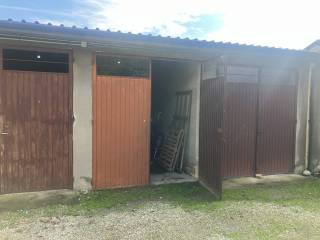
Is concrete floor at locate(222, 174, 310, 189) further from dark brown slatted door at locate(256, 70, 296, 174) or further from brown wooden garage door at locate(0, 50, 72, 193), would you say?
brown wooden garage door at locate(0, 50, 72, 193)

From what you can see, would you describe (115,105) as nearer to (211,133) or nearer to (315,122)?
(211,133)

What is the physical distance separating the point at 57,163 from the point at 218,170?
9.44 feet

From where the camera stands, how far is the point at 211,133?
5.64 m

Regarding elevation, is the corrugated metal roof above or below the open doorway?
above

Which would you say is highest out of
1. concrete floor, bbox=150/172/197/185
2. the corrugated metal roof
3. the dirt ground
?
the corrugated metal roof

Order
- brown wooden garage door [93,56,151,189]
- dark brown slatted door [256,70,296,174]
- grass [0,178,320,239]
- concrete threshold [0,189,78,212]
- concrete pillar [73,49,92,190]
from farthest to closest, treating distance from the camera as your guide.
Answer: dark brown slatted door [256,70,296,174], brown wooden garage door [93,56,151,189], concrete pillar [73,49,92,190], concrete threshold [0,189,78,212], grass [0,178,320,239]

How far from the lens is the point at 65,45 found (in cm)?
Answer: 522

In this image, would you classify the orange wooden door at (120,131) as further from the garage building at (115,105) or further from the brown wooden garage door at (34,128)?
the brown wooden garage door at (34,128)

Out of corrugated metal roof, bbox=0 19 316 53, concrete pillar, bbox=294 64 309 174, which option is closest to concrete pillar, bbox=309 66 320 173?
concrete pillar, bbox=294 64 309 174

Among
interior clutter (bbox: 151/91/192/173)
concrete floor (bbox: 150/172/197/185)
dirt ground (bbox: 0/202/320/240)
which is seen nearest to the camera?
dirt ground (bbox: 0/202/320/240)

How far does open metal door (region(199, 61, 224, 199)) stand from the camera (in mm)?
5187

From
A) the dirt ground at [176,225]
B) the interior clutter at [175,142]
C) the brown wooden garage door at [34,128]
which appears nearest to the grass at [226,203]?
the dirt ground at [176,225]

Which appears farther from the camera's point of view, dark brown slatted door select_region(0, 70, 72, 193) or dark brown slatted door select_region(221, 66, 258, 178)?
dark brown slatted door select_region(221, 66, 258, 178)

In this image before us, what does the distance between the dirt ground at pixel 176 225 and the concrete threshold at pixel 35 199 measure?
0.62 m
